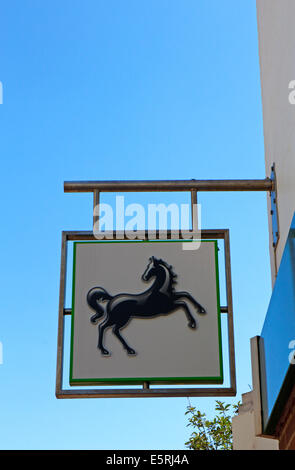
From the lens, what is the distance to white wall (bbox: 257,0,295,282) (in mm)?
5688

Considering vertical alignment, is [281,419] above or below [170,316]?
below

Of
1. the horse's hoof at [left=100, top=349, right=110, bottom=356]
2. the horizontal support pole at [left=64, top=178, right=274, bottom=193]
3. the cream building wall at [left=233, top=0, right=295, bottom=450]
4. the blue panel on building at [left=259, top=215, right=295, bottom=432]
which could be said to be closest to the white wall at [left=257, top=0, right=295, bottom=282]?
the cream building wall at [left=233, top=0, right=295, bottom=450]

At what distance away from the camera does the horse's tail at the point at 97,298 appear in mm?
6153

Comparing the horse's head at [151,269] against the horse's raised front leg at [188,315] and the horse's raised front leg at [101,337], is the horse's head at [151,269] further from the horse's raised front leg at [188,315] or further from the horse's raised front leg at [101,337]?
the horse's raised front leg at [101,337]

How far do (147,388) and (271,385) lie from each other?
33.9 inches

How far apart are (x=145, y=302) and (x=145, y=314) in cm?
9

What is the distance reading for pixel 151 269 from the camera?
629 cm

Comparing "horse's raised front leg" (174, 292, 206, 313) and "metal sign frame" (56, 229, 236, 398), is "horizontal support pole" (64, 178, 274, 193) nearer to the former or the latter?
"metal sign frame" (56, 229, 236, 398)

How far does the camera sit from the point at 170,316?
620cm

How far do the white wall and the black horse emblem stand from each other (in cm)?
85
